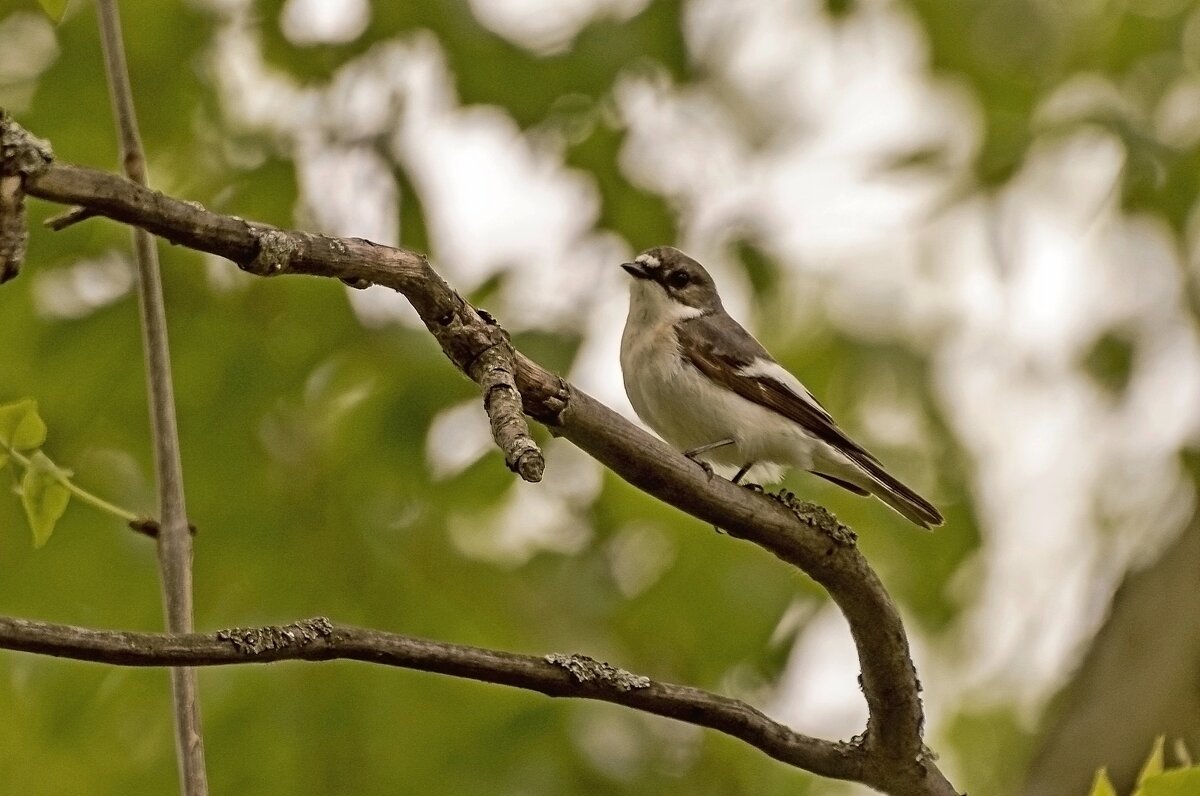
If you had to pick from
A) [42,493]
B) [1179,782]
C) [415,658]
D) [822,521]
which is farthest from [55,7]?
[1179,782]

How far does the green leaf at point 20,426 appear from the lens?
2.31 m

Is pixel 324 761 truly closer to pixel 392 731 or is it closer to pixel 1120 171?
pixel 392 731

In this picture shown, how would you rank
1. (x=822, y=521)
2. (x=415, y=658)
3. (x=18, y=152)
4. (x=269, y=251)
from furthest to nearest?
(x=822, y=521)
(x=415, y=658)
(x=269, y=251)
(x=18, y=152)

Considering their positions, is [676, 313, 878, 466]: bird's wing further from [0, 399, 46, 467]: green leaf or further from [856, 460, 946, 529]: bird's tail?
[0, 399, 46, 467]: green leaf

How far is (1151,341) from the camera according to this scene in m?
6.21

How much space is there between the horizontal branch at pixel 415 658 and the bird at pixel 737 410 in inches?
70.9

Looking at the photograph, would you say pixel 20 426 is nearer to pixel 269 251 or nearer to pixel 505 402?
pixel 269 251

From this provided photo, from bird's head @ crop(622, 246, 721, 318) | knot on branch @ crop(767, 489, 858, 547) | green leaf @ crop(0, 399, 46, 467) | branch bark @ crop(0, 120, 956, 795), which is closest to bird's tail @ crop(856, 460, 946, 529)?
bird's head @ crop(622, 246, 721, 318)

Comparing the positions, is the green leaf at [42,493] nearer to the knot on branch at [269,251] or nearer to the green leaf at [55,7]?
the knot on branch at [269,251]

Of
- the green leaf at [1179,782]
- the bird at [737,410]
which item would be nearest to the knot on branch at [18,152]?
the green leaf at [1179,782]

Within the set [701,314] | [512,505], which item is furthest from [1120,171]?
[512,505]

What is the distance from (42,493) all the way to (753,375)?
2940 millimetres

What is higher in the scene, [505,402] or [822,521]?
[822,521]

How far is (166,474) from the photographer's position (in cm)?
279
